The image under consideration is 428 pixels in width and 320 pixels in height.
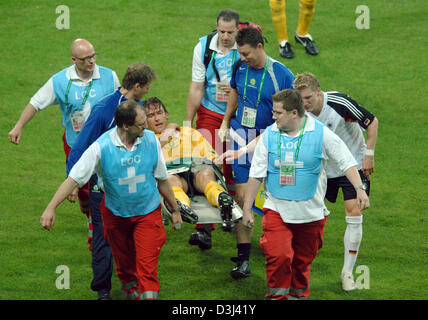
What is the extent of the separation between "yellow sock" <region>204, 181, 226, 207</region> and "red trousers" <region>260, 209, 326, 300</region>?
100cm

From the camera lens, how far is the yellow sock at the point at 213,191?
6.91 meters

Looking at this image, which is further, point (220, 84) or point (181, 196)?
point (220, 84)

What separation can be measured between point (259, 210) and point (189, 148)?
972 mm

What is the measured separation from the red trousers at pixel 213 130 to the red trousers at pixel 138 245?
1.98 metres

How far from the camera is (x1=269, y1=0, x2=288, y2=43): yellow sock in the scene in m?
12.2

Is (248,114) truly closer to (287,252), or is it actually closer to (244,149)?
(244,149)

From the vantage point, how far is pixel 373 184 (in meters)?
9.54

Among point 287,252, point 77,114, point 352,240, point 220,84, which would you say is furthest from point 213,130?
Result: point 287,252

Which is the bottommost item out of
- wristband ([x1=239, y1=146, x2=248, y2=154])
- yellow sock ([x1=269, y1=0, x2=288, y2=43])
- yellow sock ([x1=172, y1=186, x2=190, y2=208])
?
yellow sock ([x1=172, y1=186, x2=190, y2=208])

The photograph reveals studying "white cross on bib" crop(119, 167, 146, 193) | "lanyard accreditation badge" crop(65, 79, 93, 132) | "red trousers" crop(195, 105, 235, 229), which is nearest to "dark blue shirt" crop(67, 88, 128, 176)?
"white cross on bib" crop(119, 167, 146, 193)

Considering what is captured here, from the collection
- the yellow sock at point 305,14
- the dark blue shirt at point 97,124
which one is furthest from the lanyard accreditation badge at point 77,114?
the yellow sock at point 305,14

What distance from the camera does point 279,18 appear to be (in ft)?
40.4

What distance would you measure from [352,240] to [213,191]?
140 centimetres

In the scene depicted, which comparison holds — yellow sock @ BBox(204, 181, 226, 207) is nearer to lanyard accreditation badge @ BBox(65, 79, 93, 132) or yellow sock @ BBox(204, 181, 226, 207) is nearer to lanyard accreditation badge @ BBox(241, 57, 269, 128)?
lanyard accreditation badge @ BBox(241, 57, 269, 128)
